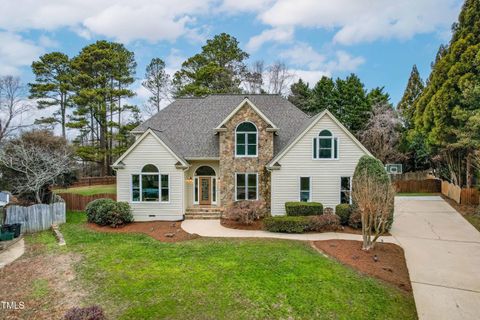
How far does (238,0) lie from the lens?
16.2 m

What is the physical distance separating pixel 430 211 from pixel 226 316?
18048 mm

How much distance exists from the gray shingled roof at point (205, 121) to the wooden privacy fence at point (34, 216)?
24.1ft

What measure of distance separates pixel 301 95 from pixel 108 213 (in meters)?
29.4

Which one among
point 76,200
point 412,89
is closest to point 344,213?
point 76,200

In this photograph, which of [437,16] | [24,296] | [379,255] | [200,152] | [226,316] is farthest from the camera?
[200,152]

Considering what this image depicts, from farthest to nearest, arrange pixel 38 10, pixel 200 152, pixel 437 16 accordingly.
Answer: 1. pixel 200 152
2. pixel 437 16
3. pixel 38 10

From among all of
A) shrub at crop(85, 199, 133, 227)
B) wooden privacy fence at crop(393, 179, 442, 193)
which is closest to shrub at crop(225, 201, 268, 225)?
shrub at crop(85, 199, 133, 227)

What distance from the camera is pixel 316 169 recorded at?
16.4 metres

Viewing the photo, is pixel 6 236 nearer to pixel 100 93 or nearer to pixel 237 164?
pixel 237 164

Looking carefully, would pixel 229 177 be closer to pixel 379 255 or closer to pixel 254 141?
pixel 254 141

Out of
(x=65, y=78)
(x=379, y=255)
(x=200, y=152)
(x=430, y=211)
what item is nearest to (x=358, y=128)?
(x=430, y=211)

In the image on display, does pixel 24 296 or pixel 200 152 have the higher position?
pixel 200 152

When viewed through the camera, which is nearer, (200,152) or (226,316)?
(226,316)

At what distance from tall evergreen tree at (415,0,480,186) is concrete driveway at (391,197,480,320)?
581 cm
